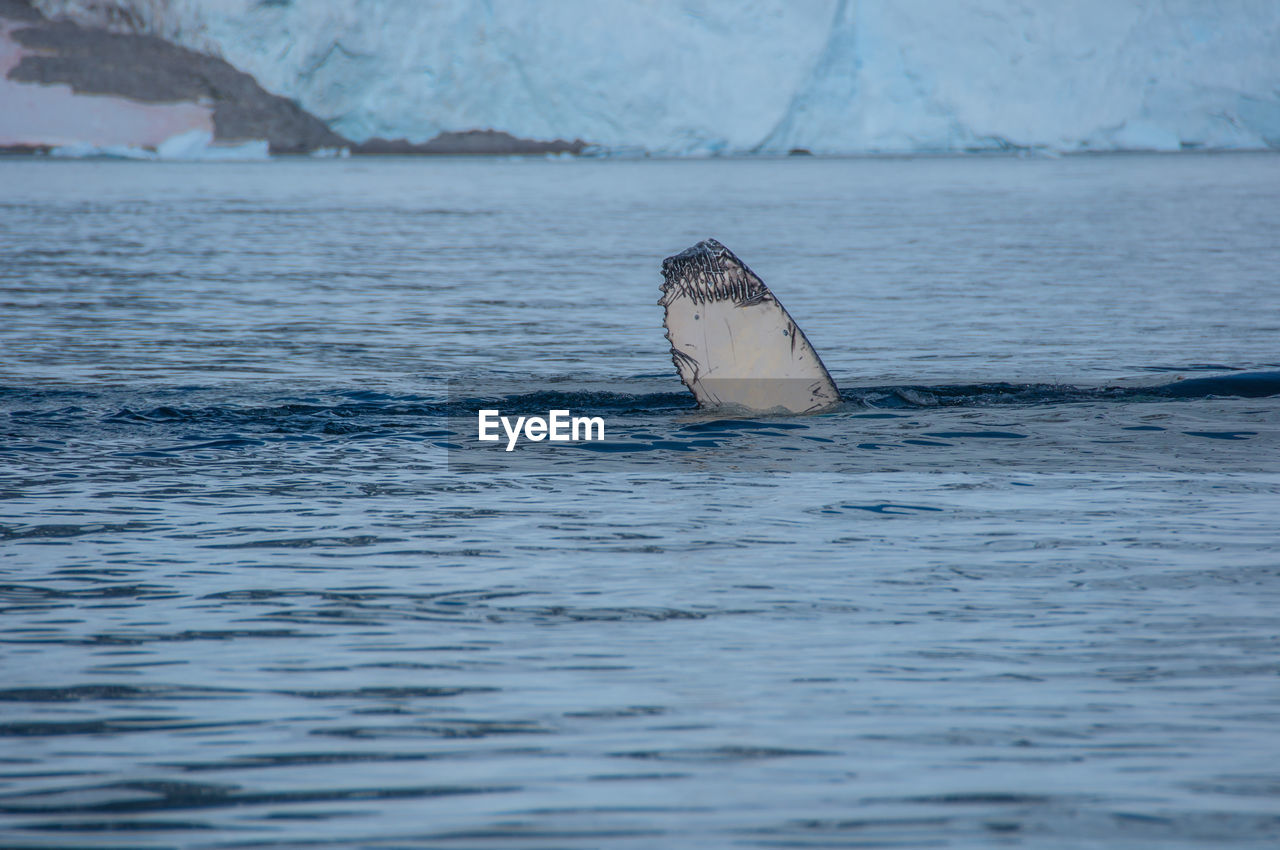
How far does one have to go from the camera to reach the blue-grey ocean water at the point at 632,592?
3604mm

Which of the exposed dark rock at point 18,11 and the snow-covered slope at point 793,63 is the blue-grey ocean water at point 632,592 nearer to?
the snow-covered slope at point 793,63

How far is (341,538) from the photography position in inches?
256

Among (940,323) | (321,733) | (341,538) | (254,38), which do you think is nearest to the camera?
(321,733)

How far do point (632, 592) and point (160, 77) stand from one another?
82.5 meters

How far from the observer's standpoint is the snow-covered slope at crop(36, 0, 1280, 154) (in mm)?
62531

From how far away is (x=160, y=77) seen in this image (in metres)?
80.9

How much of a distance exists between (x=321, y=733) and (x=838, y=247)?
80.6 feet

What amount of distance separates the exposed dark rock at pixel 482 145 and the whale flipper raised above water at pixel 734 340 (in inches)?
2450

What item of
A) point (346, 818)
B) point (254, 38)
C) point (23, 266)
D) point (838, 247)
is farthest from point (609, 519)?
point (254, 38)

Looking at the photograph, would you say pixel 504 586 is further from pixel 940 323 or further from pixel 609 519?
pixel 940 323

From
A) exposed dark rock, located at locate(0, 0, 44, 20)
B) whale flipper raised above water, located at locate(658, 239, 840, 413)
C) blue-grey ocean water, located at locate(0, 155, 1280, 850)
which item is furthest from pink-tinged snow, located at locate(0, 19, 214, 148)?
whale flipper raised above water, located at locate(658, 239, 840, 413)

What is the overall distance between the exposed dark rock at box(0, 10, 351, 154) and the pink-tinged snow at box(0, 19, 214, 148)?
56 cm

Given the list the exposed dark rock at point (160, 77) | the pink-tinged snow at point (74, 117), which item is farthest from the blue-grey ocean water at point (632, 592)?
the pink-tinged snow at point (74, 117)

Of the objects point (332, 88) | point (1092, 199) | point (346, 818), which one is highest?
point (332, 88)
